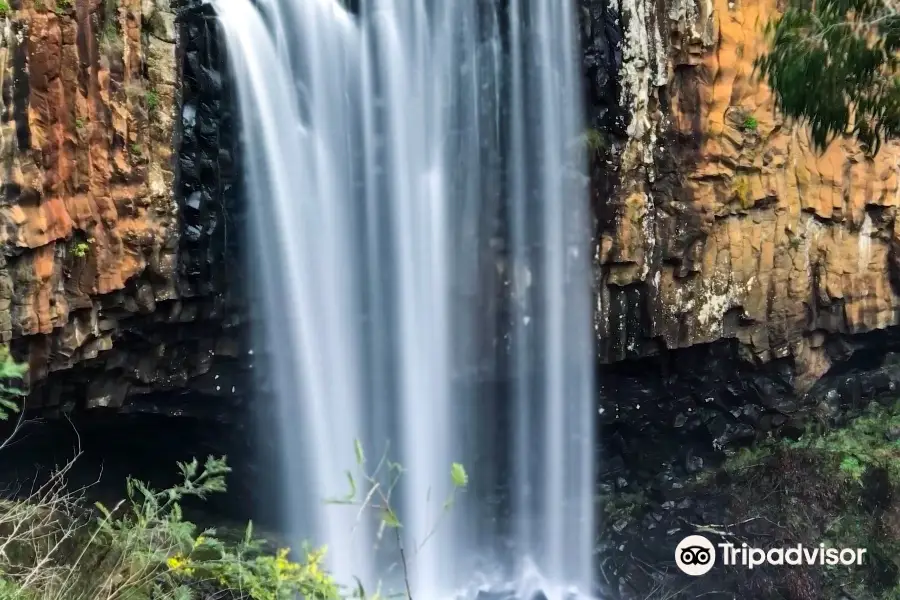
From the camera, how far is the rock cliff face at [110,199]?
19.9ft

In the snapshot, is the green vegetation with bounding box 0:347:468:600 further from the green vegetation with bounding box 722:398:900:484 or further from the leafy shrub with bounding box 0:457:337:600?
the green vegetation with bounding box 722:398:900:484

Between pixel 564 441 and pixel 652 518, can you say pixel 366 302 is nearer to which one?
pixel 564 441

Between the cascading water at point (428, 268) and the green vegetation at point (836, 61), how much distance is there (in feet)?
12.8

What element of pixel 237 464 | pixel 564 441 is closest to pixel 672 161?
pixel 564 441

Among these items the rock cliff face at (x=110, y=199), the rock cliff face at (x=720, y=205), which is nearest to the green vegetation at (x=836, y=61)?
the rock cliff face at (x=720, y=205)

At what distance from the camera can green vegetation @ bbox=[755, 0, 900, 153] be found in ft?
17.6

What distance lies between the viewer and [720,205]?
31.2 feet

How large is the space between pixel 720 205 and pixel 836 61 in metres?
4.17

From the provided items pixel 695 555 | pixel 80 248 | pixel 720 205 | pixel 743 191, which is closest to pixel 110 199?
pixel 80 248

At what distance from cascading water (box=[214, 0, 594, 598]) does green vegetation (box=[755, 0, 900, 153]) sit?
12.8ft

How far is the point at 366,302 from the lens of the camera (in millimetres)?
9000

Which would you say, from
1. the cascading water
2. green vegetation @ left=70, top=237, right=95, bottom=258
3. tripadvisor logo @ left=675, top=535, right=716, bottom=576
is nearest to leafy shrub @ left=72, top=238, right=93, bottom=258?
green vegetation @ left=70, top=237, right=95, bottom=258

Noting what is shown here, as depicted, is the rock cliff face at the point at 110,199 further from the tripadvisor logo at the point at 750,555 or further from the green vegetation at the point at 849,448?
the green vegetation at the point at 849,448

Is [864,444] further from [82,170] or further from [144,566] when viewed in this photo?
[82,170]
